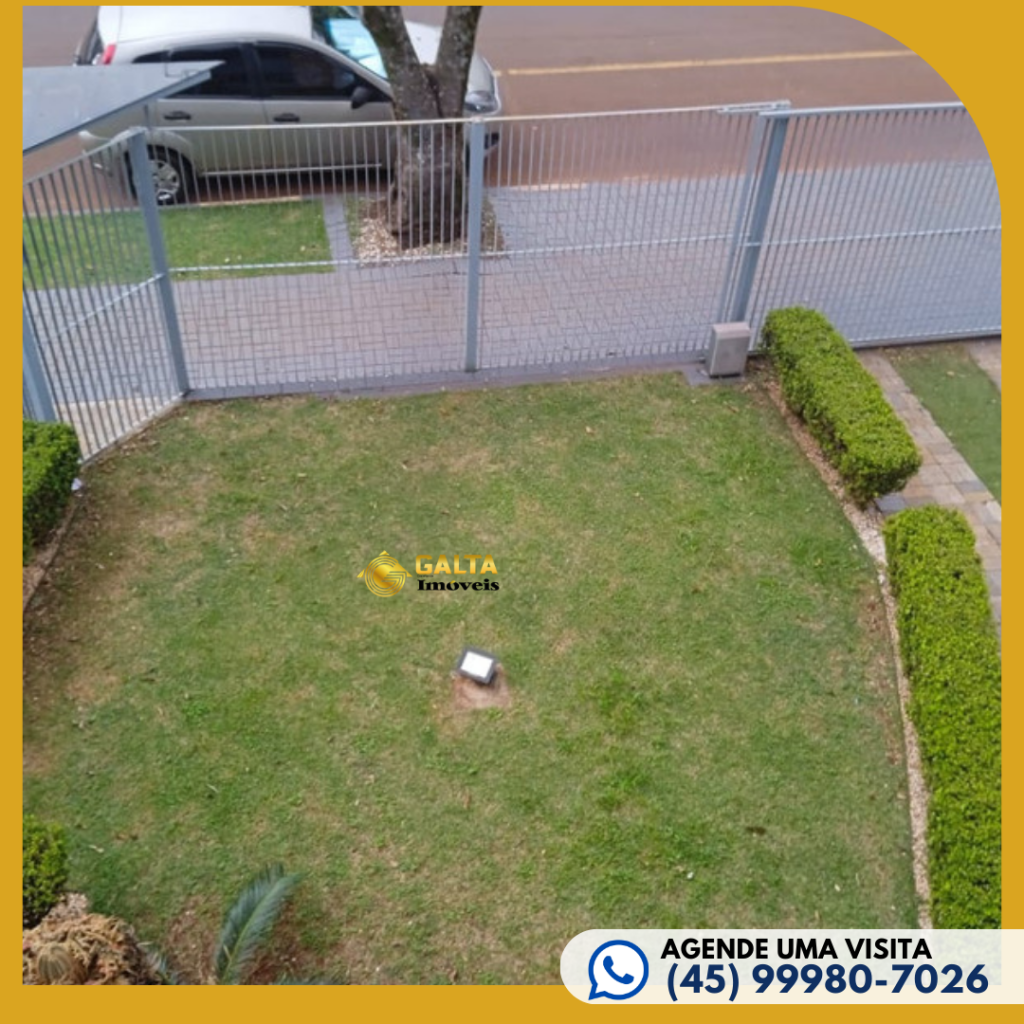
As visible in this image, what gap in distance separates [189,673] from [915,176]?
266 inches

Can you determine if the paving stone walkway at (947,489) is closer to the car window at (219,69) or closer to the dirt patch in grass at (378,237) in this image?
the dirt patch in grass at (378,237)

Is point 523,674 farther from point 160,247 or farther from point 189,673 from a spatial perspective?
point 160,247

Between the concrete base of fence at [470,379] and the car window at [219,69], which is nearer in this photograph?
the concrete base of fence at [470,379]

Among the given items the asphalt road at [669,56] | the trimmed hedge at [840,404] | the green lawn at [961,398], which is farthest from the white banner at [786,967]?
the asphalt road at [669,56]

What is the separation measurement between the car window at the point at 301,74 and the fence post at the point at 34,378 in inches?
187

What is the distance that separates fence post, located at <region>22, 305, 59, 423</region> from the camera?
6203mm

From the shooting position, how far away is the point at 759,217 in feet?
26.4

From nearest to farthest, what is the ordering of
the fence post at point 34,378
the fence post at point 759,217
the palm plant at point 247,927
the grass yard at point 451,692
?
the palm plant at point 247,927, the grass yard at point 451,692, the fence post at point 34,378, the fence post at point 759,217

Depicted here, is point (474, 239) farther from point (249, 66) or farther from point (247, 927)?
point (247, 927)

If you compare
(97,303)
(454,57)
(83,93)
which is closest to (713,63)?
(454,57)

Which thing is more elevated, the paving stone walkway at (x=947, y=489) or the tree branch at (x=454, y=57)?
the tree branch at (x=454, y=57)
